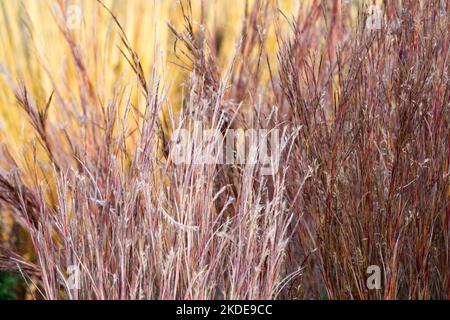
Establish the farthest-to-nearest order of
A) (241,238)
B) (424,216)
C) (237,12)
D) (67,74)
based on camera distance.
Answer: (237,12) → (67,74) → (424,216) → (241,238)

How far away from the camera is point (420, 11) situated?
2.73 m

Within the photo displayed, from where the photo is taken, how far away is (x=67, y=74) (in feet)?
12.7

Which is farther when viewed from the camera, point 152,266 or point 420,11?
point 420,11

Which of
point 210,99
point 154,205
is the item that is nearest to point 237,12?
point 210,99

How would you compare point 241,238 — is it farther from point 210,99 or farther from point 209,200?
point 210,99

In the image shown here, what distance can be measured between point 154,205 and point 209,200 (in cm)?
→ 21

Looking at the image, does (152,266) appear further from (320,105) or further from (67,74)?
(67,74)

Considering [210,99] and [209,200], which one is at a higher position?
[210,99]

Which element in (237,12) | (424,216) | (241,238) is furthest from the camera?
(237,12)

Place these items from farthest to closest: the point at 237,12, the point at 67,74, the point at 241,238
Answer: the point at 237,12
the point at 67,74
the point at 241,238
